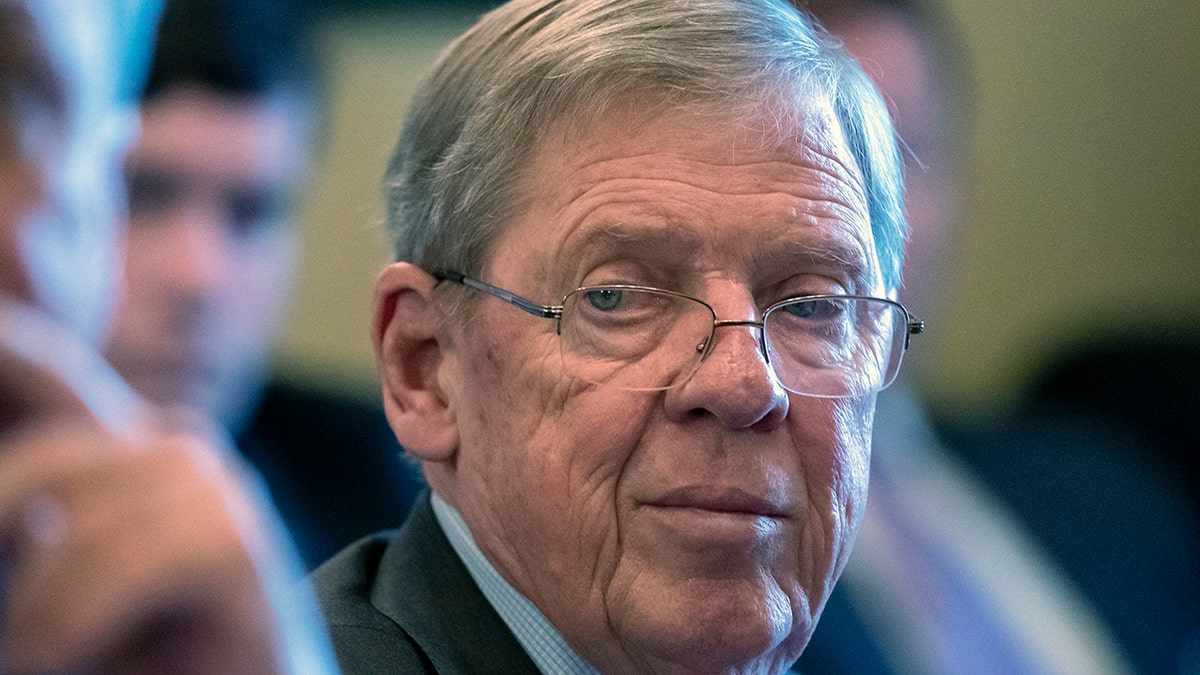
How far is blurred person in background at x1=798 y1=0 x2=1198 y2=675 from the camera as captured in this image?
8.25ft

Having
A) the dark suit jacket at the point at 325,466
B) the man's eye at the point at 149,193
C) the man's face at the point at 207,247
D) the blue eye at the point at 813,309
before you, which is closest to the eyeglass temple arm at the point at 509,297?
the blue eye at the point at 813,309

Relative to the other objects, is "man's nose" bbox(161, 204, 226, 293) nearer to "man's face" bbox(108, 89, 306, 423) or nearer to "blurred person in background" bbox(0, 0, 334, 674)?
"man's face" bbox(108, 89, 306, 423)

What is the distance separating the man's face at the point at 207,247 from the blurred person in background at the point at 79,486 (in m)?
1.75

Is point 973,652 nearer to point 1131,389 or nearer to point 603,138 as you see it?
point 1131,389

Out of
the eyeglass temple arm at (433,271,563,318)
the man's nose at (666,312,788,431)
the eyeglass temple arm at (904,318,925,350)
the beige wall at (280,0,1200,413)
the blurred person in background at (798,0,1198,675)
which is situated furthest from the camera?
the beige wall at (280,0,1200,413)

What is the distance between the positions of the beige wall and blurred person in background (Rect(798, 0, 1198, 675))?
348mm

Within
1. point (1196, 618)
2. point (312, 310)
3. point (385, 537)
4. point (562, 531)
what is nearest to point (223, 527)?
point (562, 531)

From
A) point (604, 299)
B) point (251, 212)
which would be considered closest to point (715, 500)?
point (604, 299)

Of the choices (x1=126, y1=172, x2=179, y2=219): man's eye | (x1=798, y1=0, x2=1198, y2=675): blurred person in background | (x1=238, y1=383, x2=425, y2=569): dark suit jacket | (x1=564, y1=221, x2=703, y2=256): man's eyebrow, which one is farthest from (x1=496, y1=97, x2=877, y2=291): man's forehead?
(x1=238, y1=383, x2=425, y2=569): dark suit jacket

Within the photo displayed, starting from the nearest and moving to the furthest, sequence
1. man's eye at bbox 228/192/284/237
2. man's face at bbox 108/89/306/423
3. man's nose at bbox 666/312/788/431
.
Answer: man's nose at bbox 666/312/788/431, man's face at bbox 108/89/306/423, man's eye at bbox 228/192/284/237

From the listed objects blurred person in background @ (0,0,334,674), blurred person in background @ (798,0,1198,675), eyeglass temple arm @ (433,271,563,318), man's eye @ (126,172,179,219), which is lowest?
blurred person in background @ (798,0,1198,675)

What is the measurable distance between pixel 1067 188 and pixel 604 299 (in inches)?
117

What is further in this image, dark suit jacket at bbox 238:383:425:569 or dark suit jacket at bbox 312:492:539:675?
dark suit jacket at bbox 238:383:425:569

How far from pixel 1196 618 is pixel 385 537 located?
242 centimetres
